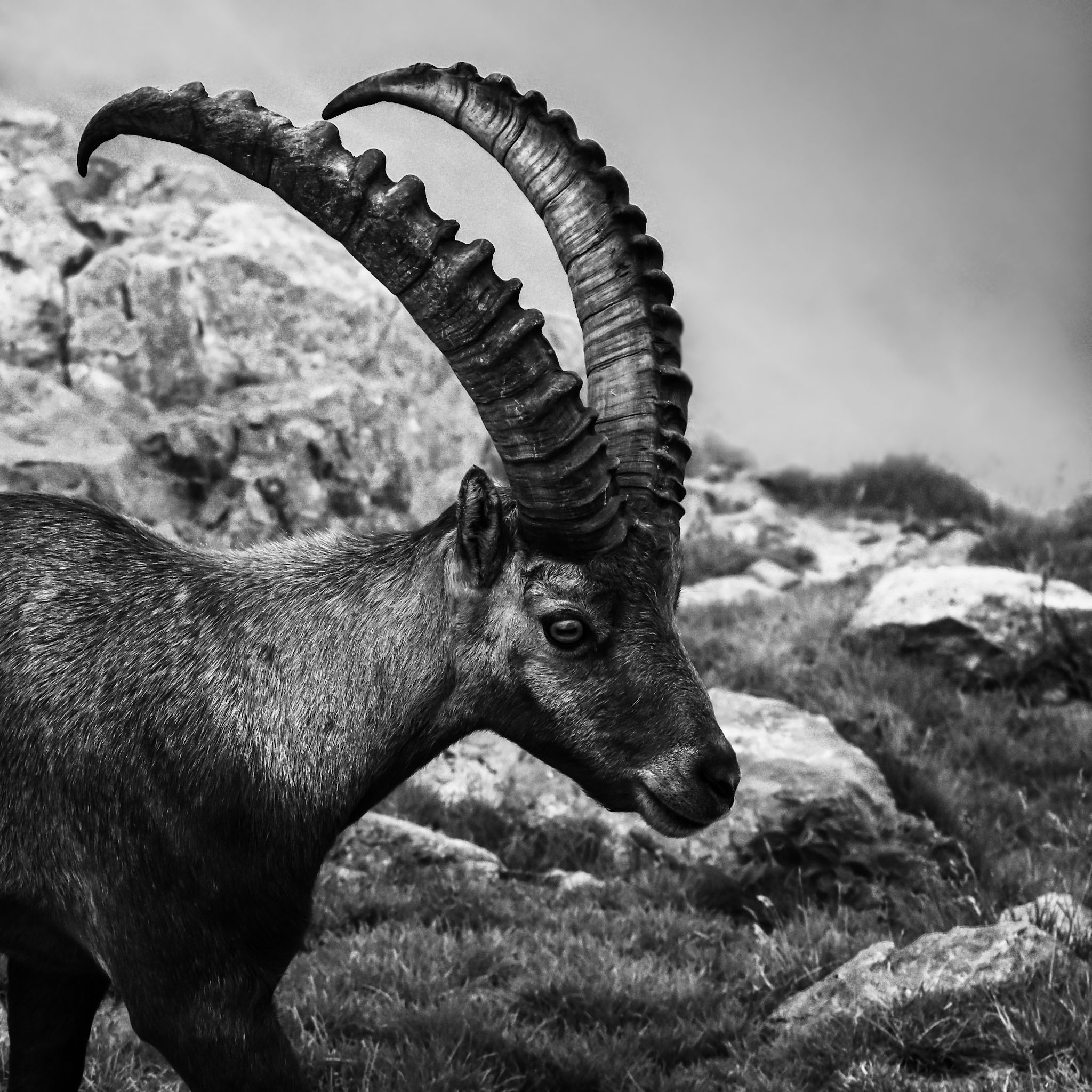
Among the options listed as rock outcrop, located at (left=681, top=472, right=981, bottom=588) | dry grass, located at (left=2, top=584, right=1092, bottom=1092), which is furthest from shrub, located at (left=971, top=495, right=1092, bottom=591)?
dry grass, located at (left=2, top=584, right=1092, bottom=1092)

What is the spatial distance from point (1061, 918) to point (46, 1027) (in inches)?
160

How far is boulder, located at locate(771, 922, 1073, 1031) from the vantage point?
15.7 ft

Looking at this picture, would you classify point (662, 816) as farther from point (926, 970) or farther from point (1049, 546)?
point (1049, 546)

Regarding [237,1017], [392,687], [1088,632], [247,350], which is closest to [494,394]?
[392,687]

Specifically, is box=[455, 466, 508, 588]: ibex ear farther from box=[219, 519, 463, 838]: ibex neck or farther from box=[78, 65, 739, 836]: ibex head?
box=[219, 519, 463, 838]: ibex neck

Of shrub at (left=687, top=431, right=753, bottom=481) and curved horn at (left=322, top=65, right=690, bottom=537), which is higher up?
shrub at (left=687, top=431, right=753, bottom=481)

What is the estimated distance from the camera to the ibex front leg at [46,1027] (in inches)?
159

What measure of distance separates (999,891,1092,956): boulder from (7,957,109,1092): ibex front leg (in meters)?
3.62

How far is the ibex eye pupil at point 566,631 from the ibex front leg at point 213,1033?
1.29 m

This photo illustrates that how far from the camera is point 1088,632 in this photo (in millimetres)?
9633

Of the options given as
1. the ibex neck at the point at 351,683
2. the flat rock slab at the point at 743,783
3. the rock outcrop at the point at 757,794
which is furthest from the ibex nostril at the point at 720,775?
the rock outcrop at the point at 757,794

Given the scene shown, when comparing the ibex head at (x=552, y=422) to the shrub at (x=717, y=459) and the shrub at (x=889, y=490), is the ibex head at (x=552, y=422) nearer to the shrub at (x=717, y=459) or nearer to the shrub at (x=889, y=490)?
the shrub at (x=889, y=490)

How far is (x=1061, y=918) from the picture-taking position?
18.0 ft

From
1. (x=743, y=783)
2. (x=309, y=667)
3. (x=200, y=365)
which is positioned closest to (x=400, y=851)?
(x=743, y=783)
